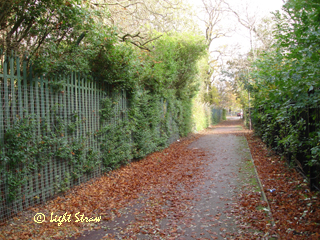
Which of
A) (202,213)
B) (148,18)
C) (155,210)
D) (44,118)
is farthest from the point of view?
(148,18)

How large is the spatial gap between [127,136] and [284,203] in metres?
5.15

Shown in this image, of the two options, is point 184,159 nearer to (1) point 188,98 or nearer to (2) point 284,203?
(2) point 284,203

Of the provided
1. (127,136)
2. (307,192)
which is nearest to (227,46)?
(127,136)

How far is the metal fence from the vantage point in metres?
4.16

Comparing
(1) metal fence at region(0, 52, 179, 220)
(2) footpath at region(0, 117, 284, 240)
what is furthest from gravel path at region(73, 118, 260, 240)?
(1) metal fence at region(0, 52, 179, 220)

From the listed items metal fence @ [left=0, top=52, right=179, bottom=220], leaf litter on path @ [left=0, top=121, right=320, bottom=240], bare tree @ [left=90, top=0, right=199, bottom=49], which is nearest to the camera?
leaf litter on path @ [left=0, top=121, right=320, bottom=240]

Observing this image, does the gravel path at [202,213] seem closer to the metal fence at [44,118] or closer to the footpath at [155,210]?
the footpath at [155,210]

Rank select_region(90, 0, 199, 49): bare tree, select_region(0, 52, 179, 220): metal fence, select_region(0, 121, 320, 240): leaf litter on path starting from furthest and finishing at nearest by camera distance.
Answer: select_region(90, 0, 199, 49): bare tree
select_region(0, 52, 179, 220): metal fence
select_region(0, 121, 320, 240): leaf litter on path

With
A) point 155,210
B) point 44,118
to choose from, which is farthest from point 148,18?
point 155,210

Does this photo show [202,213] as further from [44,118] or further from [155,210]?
[44,118]

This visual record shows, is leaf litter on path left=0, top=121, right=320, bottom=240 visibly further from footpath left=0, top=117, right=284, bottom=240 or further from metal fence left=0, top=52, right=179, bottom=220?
metal fence left=0, top=52, right=179, bottom=220

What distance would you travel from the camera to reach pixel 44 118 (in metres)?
5.00

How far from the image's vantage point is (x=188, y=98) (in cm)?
1872

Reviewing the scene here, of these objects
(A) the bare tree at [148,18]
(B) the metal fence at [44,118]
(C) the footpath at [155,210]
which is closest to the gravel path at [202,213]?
(C) the footpath at [155,210]
